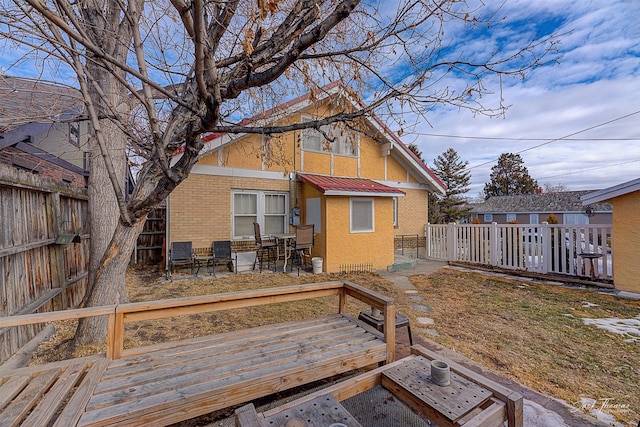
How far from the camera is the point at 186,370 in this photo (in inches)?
80.9

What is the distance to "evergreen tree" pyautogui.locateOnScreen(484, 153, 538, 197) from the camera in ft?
119

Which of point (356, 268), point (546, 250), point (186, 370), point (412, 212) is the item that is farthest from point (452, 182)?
point (186, 370)

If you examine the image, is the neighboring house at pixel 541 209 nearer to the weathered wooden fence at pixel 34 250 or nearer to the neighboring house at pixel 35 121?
the weathered wooden fence at pixel 34 250

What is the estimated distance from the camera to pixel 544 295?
5.89 meters

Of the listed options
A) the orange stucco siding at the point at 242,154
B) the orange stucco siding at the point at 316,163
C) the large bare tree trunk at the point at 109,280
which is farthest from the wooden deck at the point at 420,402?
the orange stucco siding at the point at 316,163

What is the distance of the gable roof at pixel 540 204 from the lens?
26172mm

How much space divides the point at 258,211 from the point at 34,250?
5682 millimetres

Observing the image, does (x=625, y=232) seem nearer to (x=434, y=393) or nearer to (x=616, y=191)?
(x=616, y=191)

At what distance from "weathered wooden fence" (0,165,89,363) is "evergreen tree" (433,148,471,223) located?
86.4 ft

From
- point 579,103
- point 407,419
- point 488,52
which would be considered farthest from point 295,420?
point 579,103

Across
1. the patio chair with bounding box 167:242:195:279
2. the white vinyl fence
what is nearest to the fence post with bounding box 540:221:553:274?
the white vinyl fence

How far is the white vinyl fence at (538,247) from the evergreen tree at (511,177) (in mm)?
34731

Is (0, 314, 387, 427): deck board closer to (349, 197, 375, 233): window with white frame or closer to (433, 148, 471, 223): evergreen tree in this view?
(349, 197, 375, 233): window with white frame

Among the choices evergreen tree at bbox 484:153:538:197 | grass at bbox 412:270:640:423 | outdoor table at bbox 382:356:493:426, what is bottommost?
grass at bbox 412:270:640:423
